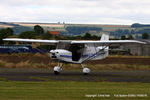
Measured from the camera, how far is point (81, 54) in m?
28.3

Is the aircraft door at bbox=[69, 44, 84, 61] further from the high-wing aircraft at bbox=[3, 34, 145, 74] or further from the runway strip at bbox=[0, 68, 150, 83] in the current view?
the runway strip at bbox=[0, 68, 150, 83]

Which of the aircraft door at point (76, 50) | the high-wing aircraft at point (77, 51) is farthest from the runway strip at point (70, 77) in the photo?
the aircraft door at point (76, 50)

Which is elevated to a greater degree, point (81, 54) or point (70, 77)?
point (81, 54)

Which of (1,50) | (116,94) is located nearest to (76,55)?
(116,94)

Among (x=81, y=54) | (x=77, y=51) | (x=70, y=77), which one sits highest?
(x=77, y=51)

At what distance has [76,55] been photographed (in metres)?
28.1

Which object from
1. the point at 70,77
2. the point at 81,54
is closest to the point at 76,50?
the point at 81,54

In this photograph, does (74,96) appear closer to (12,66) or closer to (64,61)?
(64,61)

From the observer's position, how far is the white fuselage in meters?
26.2

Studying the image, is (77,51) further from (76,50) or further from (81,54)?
(81,54)

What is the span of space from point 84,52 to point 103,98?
52.1 feet

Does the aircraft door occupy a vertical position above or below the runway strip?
above

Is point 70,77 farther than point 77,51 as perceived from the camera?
No

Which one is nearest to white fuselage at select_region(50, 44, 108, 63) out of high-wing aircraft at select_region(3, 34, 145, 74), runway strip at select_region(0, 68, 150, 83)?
high-wing aircraft at select_region(3, 34, 145, 74)
